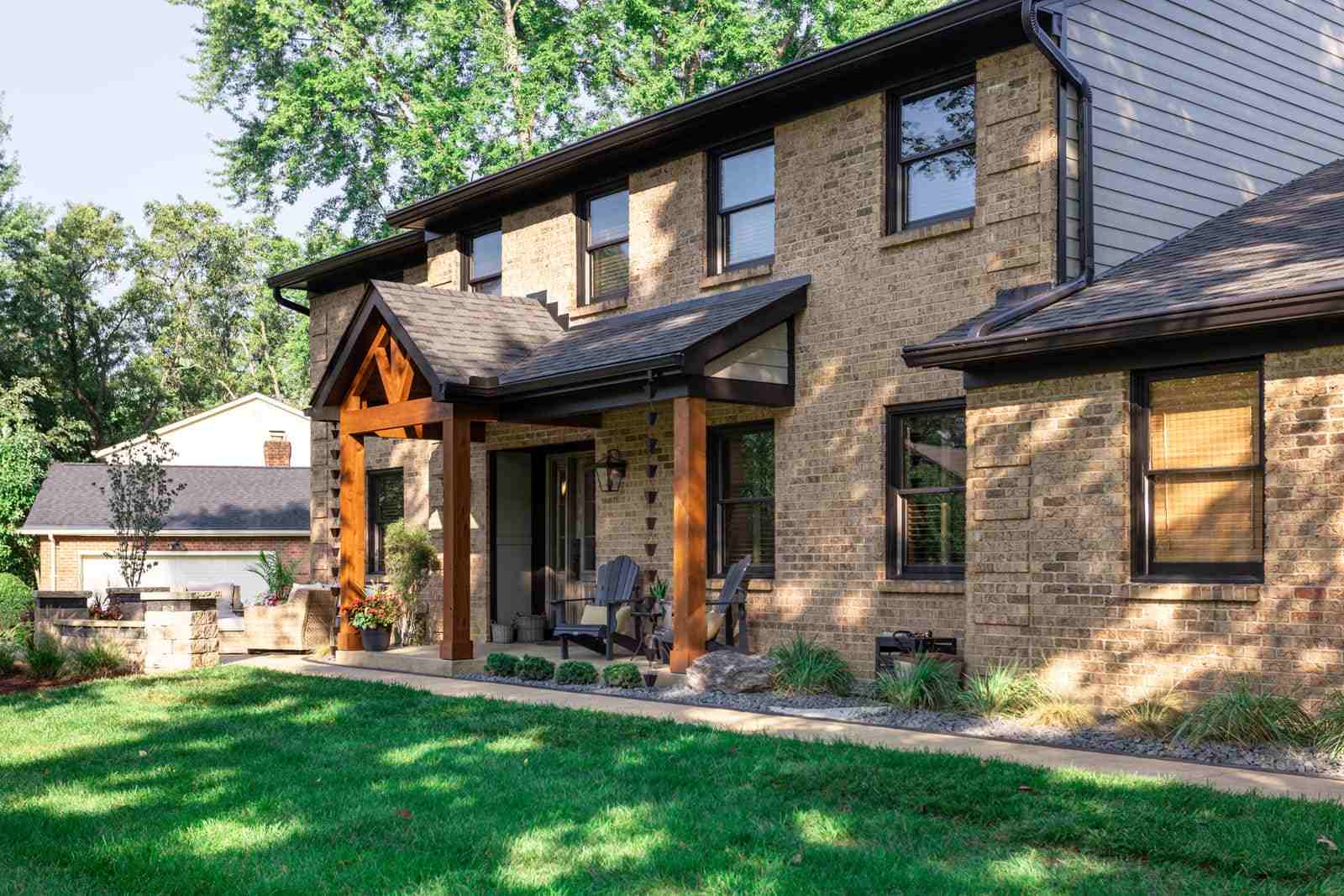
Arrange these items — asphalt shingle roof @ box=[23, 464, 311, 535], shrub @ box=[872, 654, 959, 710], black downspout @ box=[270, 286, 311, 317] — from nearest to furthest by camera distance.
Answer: shrub @ box=[872, 654, 959, 710] < black downspout @ box=[270, 286, 311, 317] < asphalt shingle roof @ box=[23, 464, 311, 535]

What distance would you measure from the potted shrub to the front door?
2199 millimetres

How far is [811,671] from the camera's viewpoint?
1153cm

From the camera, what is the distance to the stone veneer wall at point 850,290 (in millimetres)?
11523

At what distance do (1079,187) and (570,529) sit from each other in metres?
8.17

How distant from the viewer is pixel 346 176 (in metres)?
33.0

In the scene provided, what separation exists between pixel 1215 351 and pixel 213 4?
28923mm

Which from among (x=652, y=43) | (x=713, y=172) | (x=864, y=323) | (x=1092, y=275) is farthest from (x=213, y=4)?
(x=1092, y=275)

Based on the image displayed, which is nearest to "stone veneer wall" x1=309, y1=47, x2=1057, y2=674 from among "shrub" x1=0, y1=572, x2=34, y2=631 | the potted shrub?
the potted shrub

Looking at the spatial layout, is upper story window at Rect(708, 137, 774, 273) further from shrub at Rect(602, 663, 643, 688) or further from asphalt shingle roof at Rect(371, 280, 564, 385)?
shrub at Rect(602, 663, 643, 688)

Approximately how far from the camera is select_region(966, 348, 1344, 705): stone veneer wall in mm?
8766

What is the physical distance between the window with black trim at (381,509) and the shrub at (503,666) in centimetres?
666

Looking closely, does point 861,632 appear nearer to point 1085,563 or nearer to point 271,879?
point 1085,563

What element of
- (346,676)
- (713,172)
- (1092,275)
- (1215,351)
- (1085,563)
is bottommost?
→ (346,676)

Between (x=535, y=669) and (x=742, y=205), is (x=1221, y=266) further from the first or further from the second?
(x=535, y=669)
